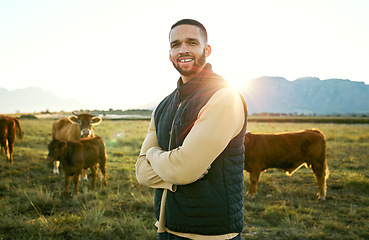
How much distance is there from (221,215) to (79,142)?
6.25m

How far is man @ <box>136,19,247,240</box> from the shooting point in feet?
5.00

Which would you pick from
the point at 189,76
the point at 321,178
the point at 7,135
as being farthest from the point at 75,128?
the point at 189,76

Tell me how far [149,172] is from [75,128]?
8542 mm

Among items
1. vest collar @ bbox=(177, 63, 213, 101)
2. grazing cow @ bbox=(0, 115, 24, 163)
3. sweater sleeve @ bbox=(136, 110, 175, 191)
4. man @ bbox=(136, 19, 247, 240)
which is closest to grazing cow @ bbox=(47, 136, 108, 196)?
grazing cow @ bbox=(0, 115, 24, 163)

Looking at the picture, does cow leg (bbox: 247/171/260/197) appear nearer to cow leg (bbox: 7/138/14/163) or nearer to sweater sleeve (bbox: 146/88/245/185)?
sweater sleeve (bbox: 146/88/245/185)

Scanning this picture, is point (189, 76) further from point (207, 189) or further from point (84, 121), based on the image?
point (84, 121)

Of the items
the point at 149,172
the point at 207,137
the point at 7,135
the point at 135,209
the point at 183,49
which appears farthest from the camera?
the point at 7,135

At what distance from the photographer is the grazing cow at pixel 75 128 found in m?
8.76

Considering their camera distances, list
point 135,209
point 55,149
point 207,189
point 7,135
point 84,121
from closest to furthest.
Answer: point 207,189 < point 135,209 < point 55,149 < point 84,121 < point 7,135

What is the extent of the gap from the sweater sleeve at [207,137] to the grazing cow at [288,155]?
5.35 meters

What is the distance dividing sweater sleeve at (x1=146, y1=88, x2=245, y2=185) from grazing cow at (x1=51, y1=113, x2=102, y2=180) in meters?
7.33

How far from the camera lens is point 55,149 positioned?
6.47 metres

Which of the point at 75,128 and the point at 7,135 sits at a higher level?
the point at 75,128

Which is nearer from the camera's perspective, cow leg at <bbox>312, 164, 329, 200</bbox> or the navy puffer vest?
the navy puffer vest
